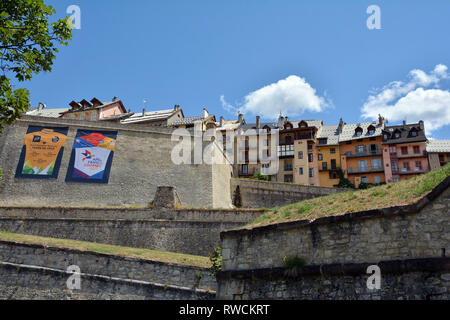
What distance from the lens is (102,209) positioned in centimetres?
2316

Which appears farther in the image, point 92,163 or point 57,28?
point 92,163

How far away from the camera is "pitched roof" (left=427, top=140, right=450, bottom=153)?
50.5 meters

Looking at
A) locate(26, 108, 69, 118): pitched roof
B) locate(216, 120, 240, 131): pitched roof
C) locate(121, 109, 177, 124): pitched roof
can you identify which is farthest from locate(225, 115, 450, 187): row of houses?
locate(26, 108, 69, 118): pitched roof

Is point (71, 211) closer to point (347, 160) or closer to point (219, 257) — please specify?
point (219, 257)

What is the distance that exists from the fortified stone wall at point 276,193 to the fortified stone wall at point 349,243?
28138 mm

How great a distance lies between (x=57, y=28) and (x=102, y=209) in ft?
47.8

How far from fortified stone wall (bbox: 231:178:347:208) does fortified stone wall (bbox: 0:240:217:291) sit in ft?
80.9

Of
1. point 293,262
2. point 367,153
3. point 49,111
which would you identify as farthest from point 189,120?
point 293,262

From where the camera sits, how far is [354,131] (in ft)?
185

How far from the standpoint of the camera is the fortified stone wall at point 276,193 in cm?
3816

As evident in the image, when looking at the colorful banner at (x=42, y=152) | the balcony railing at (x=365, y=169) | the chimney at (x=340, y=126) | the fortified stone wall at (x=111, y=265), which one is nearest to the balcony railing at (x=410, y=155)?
the balcony railing at (x=365, y=169)
